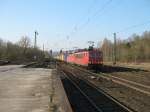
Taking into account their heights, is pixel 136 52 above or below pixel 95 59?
above

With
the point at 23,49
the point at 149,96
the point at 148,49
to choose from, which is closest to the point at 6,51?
the point at 23,49

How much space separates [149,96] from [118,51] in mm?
98532

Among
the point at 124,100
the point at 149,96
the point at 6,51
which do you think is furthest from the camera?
the point at 6,51

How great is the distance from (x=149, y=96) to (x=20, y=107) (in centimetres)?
771

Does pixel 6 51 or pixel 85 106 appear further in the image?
pixel 6 51

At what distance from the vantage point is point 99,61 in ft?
160

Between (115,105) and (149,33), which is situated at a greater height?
(149,33)

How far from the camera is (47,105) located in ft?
46.1

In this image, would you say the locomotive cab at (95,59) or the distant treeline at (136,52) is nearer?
the locomotive cab at (95,59)

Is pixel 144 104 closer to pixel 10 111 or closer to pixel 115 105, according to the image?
pixel 115 105

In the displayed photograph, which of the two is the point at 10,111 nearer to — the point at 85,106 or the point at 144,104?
the point at 85,106

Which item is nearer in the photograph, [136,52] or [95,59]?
[95,59]

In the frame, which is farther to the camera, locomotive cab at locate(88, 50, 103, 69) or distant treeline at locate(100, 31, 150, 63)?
distant treeline at locate(100, 31, 150, 63)

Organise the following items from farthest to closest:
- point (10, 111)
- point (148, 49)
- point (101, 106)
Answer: point (148, 49)
point (101, 106)
point (10, 111)
